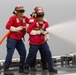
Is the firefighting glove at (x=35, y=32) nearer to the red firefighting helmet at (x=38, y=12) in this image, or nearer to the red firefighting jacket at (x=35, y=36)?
the red firefighting jacket at (x=35, y=36)

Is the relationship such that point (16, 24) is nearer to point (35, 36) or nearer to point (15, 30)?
point (15, 30)

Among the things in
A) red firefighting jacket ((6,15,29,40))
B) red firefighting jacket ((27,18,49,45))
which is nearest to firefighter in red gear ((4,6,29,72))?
red firefighting jacket ((6,15,29,40))

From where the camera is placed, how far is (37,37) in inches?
285

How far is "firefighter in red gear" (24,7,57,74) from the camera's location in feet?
23.6

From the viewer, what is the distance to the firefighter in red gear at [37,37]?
721cm

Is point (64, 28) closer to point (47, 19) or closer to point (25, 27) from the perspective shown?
point (47, 19)

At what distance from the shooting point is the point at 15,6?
7766mm

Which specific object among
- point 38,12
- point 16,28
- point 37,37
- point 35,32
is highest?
point 38,12

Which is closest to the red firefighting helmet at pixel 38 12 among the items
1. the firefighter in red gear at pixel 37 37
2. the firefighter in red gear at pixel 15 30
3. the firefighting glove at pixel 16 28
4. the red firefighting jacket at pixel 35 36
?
the firefighter in red gear at pixel 37 37

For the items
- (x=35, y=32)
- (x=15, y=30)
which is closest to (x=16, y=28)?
(x=15, y=30)

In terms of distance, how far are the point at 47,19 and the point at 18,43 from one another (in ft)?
3.60

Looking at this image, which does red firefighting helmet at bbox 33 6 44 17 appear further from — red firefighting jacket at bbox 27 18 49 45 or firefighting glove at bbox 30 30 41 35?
firefighting glove at bbox 30 30 41 35

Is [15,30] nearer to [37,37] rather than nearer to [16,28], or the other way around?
[16,28]

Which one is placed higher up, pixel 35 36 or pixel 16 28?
pixel 16 28
